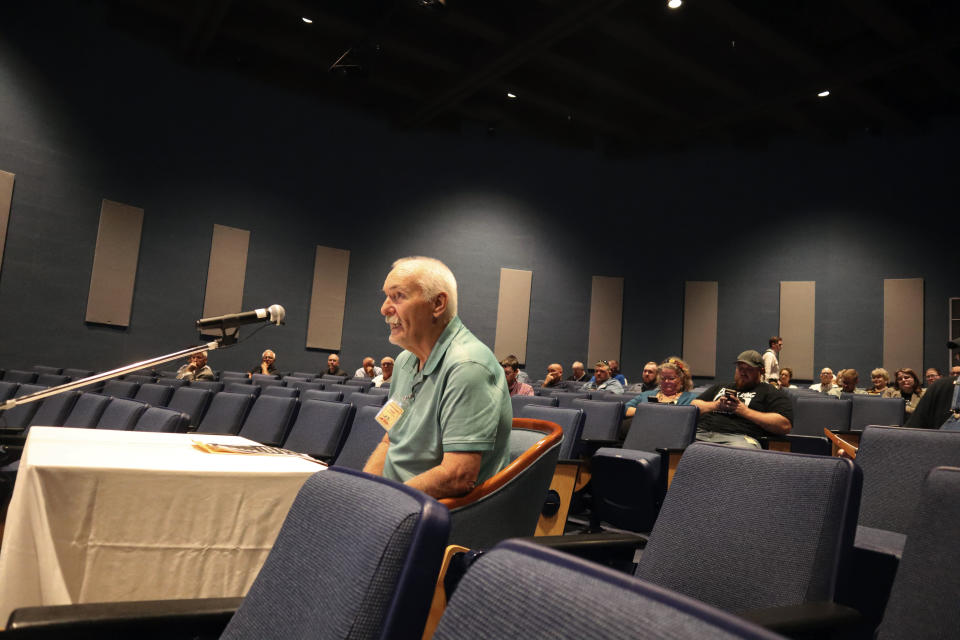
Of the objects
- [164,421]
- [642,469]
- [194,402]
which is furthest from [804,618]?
[194,402]

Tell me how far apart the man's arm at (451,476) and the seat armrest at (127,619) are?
71cm

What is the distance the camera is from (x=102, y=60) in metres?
9.62

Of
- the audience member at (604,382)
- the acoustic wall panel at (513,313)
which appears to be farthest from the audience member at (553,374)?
the acoustic wall panel at (513,313)

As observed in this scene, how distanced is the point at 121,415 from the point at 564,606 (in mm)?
3414

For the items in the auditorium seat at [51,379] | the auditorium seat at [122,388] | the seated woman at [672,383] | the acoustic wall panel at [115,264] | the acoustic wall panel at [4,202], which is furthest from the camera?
the acoustic wall panel at [115,264]

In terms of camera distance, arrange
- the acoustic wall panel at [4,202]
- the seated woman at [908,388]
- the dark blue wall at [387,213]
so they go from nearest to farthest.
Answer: the seated woman at [908,388]
the acoustic wall panel at [4,202]
the dark blue wall at [387,213]

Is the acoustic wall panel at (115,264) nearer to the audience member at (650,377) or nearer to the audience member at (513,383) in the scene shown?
the audience member at (513,383)

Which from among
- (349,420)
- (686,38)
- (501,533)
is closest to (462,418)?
(501,533)

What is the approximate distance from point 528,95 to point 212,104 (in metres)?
4.99

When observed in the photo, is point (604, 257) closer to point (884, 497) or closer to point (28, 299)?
point (28, 299)

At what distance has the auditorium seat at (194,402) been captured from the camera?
4383 mm

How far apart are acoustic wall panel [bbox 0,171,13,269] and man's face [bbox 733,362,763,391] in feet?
30.2

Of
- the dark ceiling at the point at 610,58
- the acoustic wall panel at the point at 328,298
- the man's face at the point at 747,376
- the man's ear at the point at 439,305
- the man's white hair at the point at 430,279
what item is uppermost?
the dark ceiling at the point at 610,58

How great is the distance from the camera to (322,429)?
3.39m
